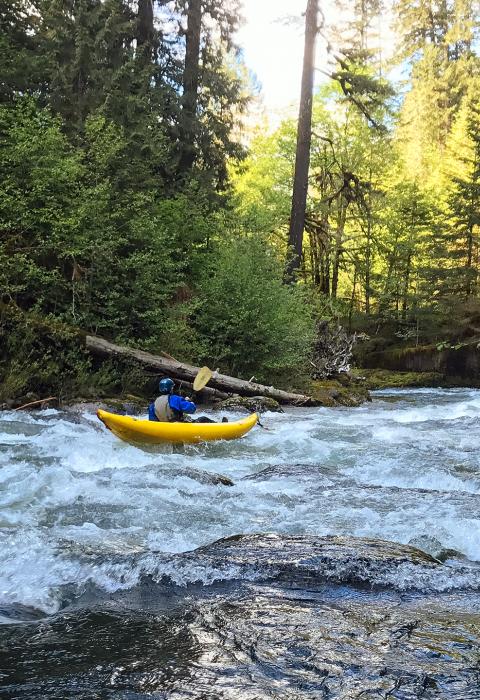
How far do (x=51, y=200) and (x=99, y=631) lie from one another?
10.7 meters

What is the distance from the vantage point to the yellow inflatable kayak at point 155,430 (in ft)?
27.2

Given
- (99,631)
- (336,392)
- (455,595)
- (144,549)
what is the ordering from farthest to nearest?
(336,392)
(144,549)
(455,595)
(99,631)

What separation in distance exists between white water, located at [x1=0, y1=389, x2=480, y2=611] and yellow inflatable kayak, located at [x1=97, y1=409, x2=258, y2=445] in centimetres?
19

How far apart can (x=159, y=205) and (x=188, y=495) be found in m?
11.2

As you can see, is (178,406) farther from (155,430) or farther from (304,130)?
(304,130)

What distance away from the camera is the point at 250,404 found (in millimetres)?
12688

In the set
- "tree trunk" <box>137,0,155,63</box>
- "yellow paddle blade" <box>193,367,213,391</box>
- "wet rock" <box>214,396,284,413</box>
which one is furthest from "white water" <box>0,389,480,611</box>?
"tree trunk" <box>137,0,155,63</box>

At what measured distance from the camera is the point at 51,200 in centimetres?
1218

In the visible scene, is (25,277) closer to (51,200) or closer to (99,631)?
(51,200)

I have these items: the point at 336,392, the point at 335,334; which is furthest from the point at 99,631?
the point at 335,334

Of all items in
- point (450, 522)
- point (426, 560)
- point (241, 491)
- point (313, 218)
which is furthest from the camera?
point (313, 218)

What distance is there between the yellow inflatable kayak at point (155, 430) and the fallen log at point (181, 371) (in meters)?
3.45

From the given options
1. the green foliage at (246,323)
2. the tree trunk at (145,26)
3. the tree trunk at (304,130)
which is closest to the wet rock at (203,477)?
the green foliage at (246,323)

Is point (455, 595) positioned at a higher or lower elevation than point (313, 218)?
lower
